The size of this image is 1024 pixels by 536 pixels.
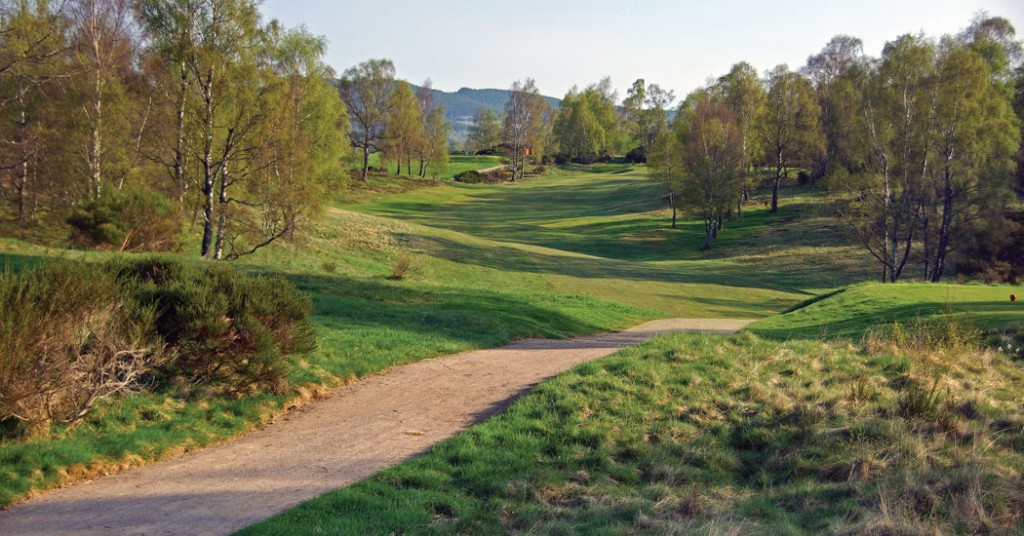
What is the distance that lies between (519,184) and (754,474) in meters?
90.1

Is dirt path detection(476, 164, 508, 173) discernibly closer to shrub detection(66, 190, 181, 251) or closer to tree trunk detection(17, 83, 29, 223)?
tree trunk detection(17, 83, 29, 223)

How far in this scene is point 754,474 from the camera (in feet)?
26.8

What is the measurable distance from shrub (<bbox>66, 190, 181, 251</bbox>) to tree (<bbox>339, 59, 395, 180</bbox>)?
5886 centimetres

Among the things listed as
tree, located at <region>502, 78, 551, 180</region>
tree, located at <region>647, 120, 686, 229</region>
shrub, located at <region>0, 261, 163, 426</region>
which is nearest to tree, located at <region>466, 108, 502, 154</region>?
tree, located at <region>502, 78, 551, 180</region>

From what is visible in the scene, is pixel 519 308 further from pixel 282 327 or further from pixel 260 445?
pixel 260 445

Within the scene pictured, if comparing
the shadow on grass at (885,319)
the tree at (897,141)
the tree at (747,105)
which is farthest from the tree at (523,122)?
the shadow on grass at (885,319)

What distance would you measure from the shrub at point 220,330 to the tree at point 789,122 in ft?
189

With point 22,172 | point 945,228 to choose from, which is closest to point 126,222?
point 22,172

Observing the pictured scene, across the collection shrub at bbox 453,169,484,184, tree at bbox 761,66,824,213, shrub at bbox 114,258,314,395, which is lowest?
shrub at bbox 114,258,314,395

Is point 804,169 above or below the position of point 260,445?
above

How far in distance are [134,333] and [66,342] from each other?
0.96 metres

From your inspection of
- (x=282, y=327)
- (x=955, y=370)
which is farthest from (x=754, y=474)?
(x=282, y=327)

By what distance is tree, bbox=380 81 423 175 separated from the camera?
81.4m

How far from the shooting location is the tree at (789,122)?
59.7 meters
